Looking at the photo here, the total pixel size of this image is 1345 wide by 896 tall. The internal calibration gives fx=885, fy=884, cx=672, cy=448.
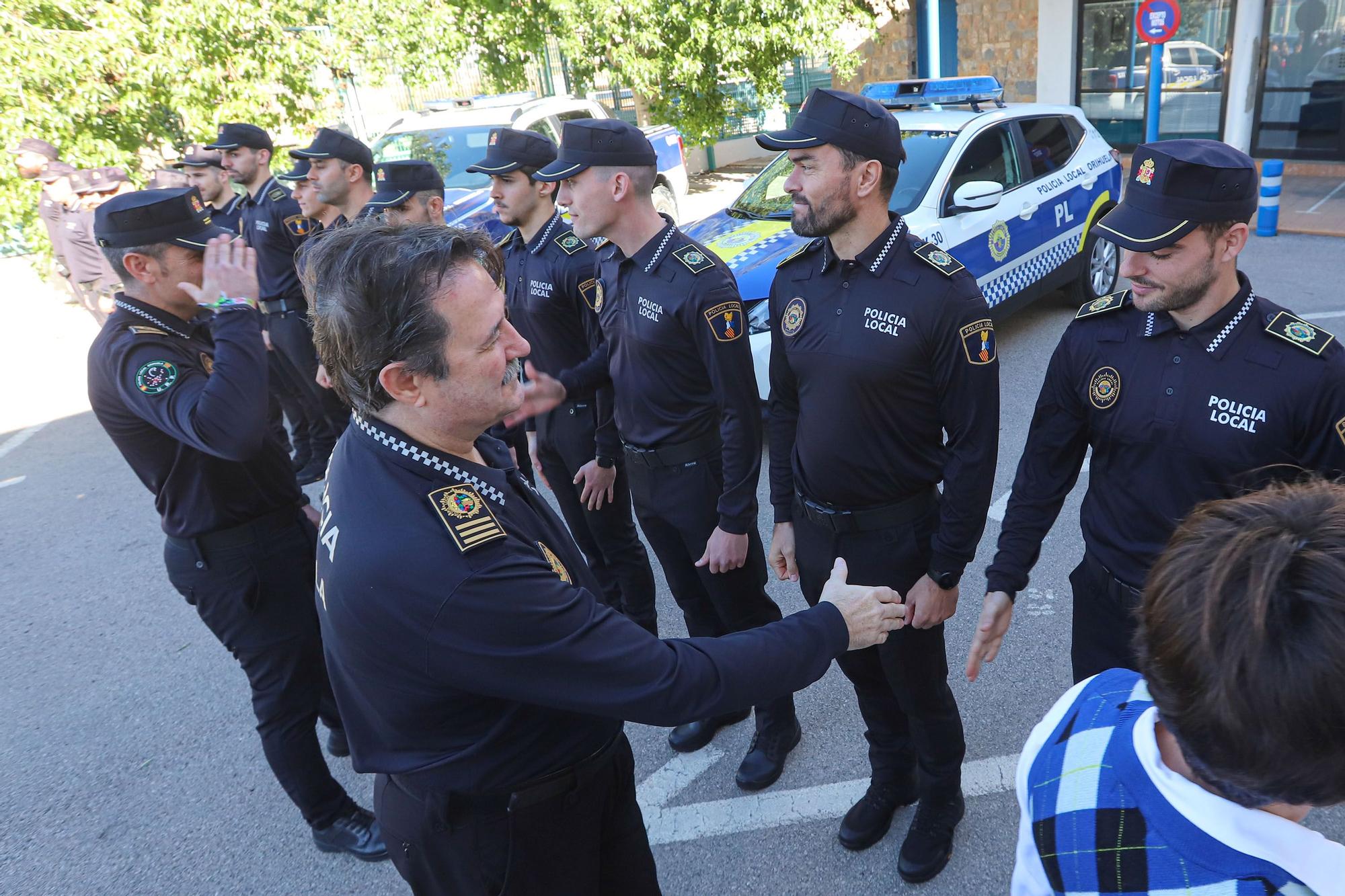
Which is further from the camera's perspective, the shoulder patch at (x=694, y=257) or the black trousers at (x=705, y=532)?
the black trousers at (x=705, y=532)

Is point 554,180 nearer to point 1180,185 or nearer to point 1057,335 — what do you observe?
point 1180,185

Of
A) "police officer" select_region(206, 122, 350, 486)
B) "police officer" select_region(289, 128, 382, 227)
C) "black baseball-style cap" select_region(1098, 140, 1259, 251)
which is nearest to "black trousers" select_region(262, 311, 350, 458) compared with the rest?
"police officer" select_region(206, 122, 350, 486)

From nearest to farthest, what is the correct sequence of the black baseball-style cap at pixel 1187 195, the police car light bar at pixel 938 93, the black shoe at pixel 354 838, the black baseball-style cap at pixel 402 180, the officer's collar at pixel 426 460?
the officer's collar at pixel 426 460, the black baseball-style cap at pixel 1187 195, the black shoe at pixel 354 838, the black baseball-style cap at pixel 402 180, the police car light bar at pixel 938 93

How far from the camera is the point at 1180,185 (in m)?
2.03

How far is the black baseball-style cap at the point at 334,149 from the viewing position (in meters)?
5.25

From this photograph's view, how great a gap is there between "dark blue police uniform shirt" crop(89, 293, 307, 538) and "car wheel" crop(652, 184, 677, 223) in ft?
29.3

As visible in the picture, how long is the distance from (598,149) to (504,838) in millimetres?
2325

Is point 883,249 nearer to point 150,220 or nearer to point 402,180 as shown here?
point 150,220

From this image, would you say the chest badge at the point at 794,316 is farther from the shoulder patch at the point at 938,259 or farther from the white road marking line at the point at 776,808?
the white road marking line at the point at 776,808

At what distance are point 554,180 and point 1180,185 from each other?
1.96m

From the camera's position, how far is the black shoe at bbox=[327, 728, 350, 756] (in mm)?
3402

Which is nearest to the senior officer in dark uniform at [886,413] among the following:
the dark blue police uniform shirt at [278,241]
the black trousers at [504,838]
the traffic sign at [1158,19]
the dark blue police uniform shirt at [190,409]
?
the black trousers at [504,838]

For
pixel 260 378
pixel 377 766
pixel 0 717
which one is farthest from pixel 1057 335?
pixel 0 717

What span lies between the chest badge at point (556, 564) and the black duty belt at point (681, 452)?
1.44 metres
